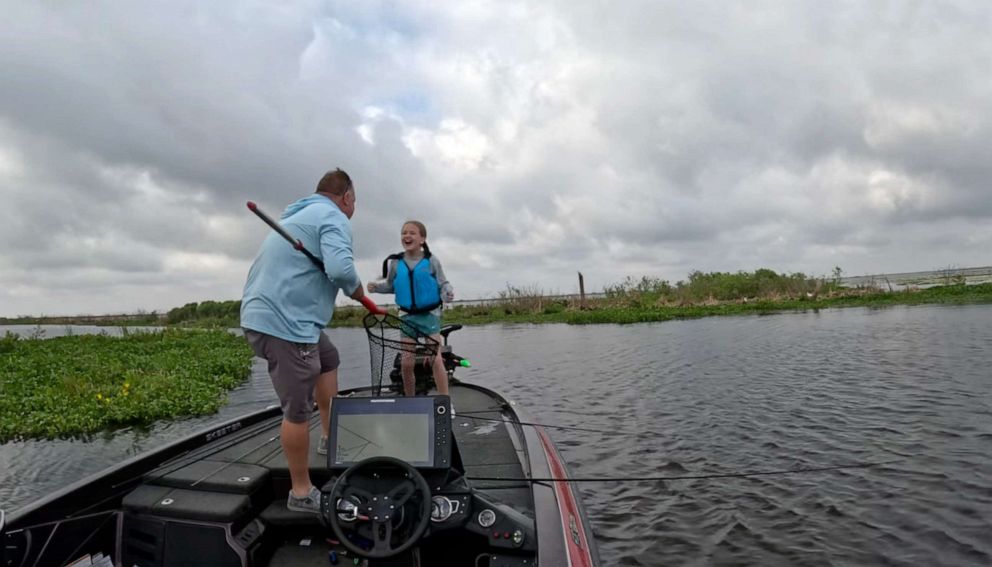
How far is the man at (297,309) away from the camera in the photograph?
3168mm

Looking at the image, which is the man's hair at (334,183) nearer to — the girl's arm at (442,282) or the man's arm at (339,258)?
the man's arm at (339,258)

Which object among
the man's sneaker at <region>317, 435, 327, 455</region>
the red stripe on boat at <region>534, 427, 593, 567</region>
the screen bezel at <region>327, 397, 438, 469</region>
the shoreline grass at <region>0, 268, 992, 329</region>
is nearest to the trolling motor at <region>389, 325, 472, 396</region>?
the man's sneaker at <region>317, 435, 327, 455</region>

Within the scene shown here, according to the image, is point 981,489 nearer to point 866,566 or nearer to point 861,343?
point 866,566

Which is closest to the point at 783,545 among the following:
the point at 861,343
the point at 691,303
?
the point at 861,343

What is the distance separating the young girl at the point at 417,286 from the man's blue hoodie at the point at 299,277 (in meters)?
2.20

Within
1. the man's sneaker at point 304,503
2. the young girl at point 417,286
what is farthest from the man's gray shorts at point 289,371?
the young girl at point 417,286

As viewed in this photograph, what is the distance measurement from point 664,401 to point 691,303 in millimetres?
31091

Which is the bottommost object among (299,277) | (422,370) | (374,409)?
(422,370)

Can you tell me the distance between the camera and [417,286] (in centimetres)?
560

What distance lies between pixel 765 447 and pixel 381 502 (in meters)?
6.00

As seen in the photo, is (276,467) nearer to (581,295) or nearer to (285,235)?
(285,235)

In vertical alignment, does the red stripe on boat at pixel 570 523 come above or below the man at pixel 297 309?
below

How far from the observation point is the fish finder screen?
9.22 ft

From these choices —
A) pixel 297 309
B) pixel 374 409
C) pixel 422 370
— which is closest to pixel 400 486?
pixel 374 409
